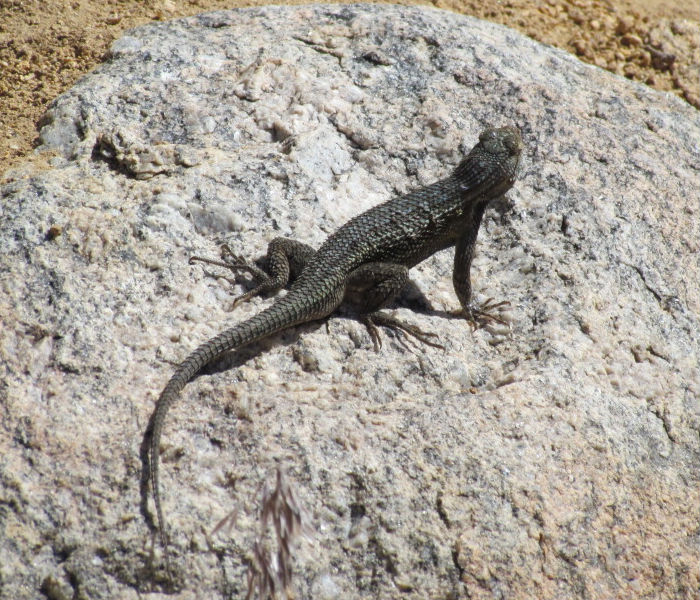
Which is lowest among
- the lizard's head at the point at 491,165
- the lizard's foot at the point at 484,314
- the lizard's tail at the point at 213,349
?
the lizard's tail at the point at 213,349

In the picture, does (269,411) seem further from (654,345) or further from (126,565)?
(654,345)

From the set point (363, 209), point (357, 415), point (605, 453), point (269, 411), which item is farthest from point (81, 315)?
point (605, 453)

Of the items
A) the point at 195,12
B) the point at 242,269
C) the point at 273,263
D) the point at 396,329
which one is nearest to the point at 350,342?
the point at 396,329

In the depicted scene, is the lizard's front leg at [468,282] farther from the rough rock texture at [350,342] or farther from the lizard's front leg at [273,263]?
the lizard's front leg at [273,263]

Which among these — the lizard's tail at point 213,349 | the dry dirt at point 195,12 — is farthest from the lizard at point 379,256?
the dry dirt at point 195,12

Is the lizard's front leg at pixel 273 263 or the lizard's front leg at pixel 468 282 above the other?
the lizard's front leg at pixel 468 282

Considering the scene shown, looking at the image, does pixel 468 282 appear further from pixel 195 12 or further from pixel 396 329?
pixel 195 12
